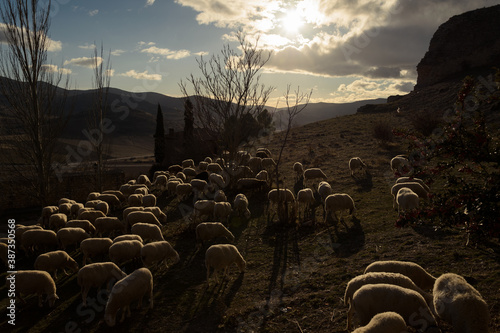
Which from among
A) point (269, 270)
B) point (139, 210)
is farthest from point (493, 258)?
point (139, 210)

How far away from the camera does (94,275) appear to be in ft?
24.0

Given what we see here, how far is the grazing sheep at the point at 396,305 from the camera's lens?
4.61 meters

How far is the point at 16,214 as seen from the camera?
748 inches

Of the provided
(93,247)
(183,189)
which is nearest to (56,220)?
(93,247)

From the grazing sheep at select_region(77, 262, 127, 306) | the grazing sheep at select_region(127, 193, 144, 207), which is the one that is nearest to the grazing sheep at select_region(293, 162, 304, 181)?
the grazing sheep at select_region(127, 193, 144, 207)

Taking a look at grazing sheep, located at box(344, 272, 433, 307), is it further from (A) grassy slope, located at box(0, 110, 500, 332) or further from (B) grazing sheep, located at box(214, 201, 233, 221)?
(B) grazing sheep, located at box(214, 201, 233, 221)

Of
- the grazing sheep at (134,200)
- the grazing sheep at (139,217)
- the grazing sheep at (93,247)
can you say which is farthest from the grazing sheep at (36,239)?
the grazing sheep at (134,200)

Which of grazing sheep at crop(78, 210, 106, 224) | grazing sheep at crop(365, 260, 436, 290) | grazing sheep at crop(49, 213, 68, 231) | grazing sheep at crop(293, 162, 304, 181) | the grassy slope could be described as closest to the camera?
grazing sheep at crop(365, 260, 436, 290)

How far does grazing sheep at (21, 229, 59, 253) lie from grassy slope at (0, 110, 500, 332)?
1.87 feet

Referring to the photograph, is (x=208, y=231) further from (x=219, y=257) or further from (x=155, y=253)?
(x=219, y=257)

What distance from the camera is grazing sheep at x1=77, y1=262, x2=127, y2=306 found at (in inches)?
286

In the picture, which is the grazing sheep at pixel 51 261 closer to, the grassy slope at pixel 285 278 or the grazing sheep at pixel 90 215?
Answer: the grassy slope at pixel 285 278

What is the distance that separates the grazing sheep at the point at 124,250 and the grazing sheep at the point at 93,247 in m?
0.93

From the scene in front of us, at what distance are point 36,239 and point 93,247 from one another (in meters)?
2.76
